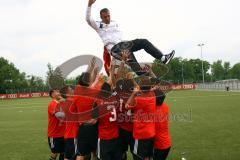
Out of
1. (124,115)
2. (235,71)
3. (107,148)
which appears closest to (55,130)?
(107,148)

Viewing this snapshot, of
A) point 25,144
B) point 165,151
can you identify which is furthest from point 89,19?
point 25,144

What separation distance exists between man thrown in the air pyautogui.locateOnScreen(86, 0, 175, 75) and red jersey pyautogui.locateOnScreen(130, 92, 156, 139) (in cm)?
98

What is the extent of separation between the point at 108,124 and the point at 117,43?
1759mm

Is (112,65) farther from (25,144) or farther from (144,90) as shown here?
(25,144)

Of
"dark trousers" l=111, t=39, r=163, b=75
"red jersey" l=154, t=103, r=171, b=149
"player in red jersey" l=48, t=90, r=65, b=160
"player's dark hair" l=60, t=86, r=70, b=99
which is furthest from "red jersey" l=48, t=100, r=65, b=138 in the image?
"red jersey" l=154, t=103, r=171, b=149

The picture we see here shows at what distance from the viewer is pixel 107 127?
806 cm

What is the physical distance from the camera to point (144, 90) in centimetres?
796

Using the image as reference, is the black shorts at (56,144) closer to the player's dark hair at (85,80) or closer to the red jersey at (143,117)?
the player's dark hair at (85,80)

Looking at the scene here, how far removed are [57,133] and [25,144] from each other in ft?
20.7

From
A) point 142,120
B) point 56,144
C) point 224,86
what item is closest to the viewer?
point 142,120

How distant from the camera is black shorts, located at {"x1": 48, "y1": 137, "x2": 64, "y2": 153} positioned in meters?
10.4

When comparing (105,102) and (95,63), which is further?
(95,63)

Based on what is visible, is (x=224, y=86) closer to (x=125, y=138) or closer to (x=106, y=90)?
(x=125, y=138)

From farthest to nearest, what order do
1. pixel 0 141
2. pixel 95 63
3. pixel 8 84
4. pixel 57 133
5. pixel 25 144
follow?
pixel 8 84 → pixel 0 141 → pixel 25 144 → pixel 57 133 → pixel 95 63
